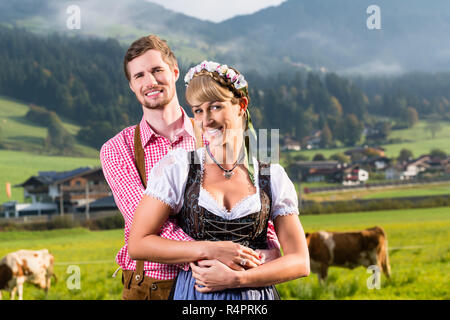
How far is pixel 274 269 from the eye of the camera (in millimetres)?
1926

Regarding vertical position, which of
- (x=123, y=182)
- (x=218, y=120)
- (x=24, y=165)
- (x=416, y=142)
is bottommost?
(x=123, y=182)

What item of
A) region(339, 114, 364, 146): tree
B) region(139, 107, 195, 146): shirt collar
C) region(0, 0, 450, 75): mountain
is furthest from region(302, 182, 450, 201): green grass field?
region(139, 107, 195, 146): shirt collar

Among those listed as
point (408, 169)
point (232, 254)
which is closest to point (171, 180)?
point (232, 254)

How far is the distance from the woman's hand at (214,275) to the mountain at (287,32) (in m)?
65.4

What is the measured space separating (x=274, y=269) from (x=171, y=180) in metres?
0.52

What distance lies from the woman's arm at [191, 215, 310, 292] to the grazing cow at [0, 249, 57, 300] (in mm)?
9325

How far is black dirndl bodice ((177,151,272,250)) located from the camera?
6.56 feet

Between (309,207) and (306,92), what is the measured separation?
24.0m

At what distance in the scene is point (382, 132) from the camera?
57156mm

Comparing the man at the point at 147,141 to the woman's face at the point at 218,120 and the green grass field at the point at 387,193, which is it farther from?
the green grass field at the point at 387,193

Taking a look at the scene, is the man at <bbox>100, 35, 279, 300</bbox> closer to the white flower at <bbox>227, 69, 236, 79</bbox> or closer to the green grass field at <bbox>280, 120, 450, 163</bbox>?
the white flower at <bbox>227, 69, 236, 79</bbox>

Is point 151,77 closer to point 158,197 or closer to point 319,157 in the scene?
point 158,197
